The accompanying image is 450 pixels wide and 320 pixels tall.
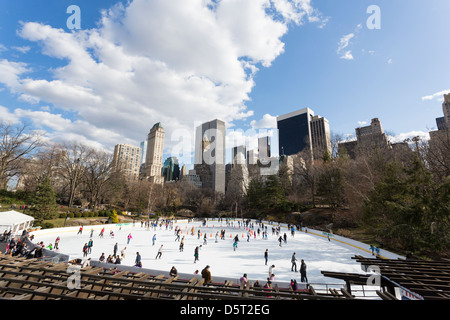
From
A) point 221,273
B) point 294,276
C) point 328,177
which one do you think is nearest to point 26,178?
point 221,273

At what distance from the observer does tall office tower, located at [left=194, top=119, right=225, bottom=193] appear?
115 meters

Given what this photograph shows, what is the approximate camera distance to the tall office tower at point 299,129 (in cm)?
13838

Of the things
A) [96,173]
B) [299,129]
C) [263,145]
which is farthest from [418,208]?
[299,129]

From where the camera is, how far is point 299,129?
150m

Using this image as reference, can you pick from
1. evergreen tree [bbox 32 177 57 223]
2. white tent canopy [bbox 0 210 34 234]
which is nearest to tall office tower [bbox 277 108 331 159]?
evergreen tree [bbox 32 177 57 223]

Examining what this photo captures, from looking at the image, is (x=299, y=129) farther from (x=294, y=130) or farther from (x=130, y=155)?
(x=130, y=155)

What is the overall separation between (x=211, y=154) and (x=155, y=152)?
43.2m

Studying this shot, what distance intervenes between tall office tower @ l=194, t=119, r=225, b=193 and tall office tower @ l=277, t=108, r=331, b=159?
157ft

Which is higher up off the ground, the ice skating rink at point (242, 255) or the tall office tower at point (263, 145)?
the tall office tower at point (263, 145)

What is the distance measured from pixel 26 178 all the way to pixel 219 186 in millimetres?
74796

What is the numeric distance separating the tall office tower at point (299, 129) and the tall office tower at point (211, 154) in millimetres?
47851

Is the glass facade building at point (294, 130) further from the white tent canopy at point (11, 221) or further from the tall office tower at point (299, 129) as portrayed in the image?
the white tent canopy at point (11, 221)

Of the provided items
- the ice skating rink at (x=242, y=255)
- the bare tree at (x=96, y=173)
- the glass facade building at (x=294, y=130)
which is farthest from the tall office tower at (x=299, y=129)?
the ice skating rink at (x=242, y=255)

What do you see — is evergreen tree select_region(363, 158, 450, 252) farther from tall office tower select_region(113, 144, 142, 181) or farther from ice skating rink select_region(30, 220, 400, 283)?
tall office tower select_region(113, 144, 142, 181)
